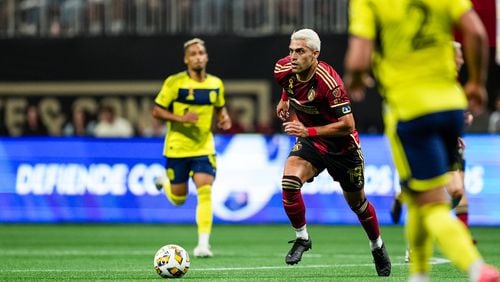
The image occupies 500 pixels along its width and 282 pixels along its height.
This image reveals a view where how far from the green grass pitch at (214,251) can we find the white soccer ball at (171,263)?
86mm

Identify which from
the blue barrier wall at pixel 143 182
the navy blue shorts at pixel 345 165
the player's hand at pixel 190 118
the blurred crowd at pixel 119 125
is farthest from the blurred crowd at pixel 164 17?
the navy blue shorts at pixel 345 165

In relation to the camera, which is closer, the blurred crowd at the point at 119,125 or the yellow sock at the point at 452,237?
the yellow sock at the point at 452,237

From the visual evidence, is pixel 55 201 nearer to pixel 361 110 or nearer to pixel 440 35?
pixel 361 110

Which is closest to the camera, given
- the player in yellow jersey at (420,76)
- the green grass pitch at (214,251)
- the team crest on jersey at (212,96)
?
the player in yellow jersey at (420,76)

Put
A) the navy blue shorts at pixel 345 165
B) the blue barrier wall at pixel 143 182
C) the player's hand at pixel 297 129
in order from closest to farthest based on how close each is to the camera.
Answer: the player's hand at pixel 297 129, the navy blue shorts at pixel 345 165, the blue barrier wall at pixel 143 182

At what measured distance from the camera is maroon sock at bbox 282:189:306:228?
9781 millimetres

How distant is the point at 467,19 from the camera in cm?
637

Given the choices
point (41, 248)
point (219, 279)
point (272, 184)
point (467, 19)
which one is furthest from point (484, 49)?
point (272, 184)

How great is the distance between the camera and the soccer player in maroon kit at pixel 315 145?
31.4 ft

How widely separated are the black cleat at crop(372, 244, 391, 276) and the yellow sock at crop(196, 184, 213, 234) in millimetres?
3110

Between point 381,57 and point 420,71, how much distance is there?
0.28 meters

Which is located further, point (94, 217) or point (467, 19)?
point (94, 217)

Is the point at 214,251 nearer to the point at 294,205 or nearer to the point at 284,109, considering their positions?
the point at 284,109

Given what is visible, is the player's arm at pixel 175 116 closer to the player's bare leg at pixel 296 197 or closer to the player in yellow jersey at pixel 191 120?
the player in yellow jersey at pixel 191 120
